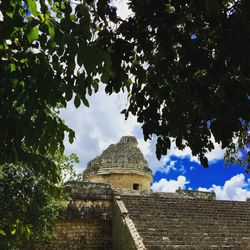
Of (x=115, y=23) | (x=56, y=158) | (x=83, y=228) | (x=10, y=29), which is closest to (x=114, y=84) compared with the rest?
(x=115, y=23)

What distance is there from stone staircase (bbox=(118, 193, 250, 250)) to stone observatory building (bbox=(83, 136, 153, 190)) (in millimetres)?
5989

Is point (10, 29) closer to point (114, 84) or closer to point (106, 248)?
point (114, 84)

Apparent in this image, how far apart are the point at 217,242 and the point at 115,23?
10958mm

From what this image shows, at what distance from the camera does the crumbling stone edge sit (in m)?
11.8

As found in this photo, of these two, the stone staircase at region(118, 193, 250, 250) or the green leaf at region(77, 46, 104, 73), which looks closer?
the green leaf at region(77, 46, 104, 73)

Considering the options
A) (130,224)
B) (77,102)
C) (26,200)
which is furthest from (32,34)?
(130,224)

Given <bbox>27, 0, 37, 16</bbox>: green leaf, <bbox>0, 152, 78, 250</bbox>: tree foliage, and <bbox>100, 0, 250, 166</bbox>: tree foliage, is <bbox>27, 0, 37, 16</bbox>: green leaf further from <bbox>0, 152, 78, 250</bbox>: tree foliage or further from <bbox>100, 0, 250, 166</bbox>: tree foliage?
<bbox>0, 152, 78, 250</bbox>: tree foliage

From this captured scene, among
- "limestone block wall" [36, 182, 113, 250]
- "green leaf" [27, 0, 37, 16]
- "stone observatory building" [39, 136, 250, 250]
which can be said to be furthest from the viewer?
"limestone block wall" [36, 182, 113, 250]

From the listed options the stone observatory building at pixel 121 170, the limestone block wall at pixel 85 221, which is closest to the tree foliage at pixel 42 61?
the limestone block wall at pixel 85 221

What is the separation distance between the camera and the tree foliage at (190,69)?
340 centimetres

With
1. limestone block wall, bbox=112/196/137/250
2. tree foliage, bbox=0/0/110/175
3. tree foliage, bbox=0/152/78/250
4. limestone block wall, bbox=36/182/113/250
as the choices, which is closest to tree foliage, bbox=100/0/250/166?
tree foliage, bbox=0/0/110/175

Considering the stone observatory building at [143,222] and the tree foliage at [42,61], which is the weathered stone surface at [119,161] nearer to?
the stone observatory building at [143,222]

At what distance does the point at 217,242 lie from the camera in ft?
43.0

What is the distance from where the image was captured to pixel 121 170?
21.8m
